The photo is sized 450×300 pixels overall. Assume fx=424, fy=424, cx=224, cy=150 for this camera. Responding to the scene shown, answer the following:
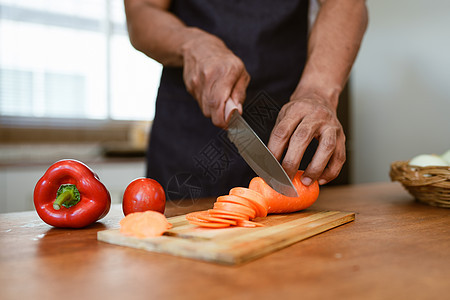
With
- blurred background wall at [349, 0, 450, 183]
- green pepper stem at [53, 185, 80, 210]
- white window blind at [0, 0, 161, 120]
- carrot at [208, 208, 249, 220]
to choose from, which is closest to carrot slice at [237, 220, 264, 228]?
carrot at [208, 208, 249, 220]

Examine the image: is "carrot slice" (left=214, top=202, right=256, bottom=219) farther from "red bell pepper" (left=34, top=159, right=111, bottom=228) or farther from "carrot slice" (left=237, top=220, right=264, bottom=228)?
"red bell pepper" (left=34, top=159, right=111, bottom=228)

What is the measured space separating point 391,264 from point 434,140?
2.13 m

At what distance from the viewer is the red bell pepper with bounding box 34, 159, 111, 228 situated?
0.86m

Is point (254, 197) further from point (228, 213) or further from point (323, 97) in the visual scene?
point (323, 97)

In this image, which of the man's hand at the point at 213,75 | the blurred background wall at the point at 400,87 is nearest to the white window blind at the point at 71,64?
the blurred background wall at the point at 400,87

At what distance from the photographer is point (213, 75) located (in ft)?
3.46

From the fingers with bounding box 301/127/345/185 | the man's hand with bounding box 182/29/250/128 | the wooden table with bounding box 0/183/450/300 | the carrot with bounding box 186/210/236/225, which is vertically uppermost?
the man's hand with bounding box 182/29/250/128

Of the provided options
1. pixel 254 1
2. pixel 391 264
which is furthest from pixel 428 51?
pixel 391 264

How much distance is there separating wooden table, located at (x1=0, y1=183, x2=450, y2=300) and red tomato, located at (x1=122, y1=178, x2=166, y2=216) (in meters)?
0.12

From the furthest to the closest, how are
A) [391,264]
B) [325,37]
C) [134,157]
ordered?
[134,157] < [325,37] < [391,264]

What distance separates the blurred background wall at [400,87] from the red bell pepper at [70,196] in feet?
7.06

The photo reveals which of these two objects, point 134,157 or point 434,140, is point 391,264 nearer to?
point 434,140

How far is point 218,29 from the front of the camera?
4.74 feet

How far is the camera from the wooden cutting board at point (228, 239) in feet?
2.01
